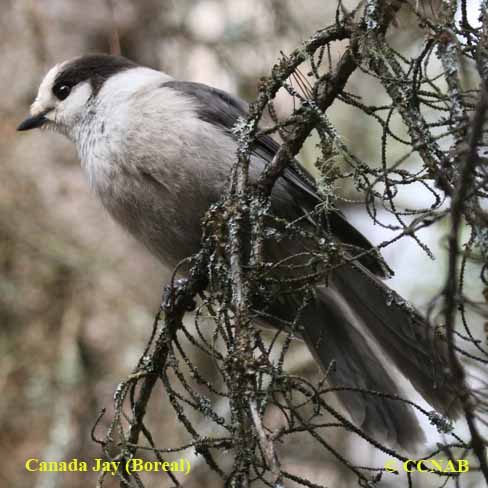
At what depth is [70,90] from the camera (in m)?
3.82

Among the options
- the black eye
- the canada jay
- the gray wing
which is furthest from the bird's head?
the gray wing

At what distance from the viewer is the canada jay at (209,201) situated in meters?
3.11

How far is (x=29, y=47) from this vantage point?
5.18 metres

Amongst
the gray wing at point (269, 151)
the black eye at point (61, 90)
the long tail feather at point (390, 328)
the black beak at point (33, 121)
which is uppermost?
the black eye at point (61, 90)

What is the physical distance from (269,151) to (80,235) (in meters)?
2.03

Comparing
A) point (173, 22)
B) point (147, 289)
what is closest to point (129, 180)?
point (147, 289)

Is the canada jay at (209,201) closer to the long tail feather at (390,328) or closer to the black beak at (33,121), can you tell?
the long tail feather at (390,328)

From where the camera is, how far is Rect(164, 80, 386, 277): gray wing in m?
3.06

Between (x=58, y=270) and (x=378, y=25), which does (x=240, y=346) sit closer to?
(x=378, y=25)

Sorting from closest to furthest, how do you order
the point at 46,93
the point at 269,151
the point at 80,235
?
the point at 269,151, the point at 46,93, the point at 80,235

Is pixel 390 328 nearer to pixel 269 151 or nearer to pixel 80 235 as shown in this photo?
pixel 269 151

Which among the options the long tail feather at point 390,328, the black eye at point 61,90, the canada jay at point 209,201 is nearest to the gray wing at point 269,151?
the canada jay at point 209,201

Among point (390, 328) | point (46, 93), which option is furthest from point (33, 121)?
point (390, 328)

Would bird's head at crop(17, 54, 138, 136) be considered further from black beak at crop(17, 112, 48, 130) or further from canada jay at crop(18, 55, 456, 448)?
canada jay at crop(18, 55, 456, 448)
